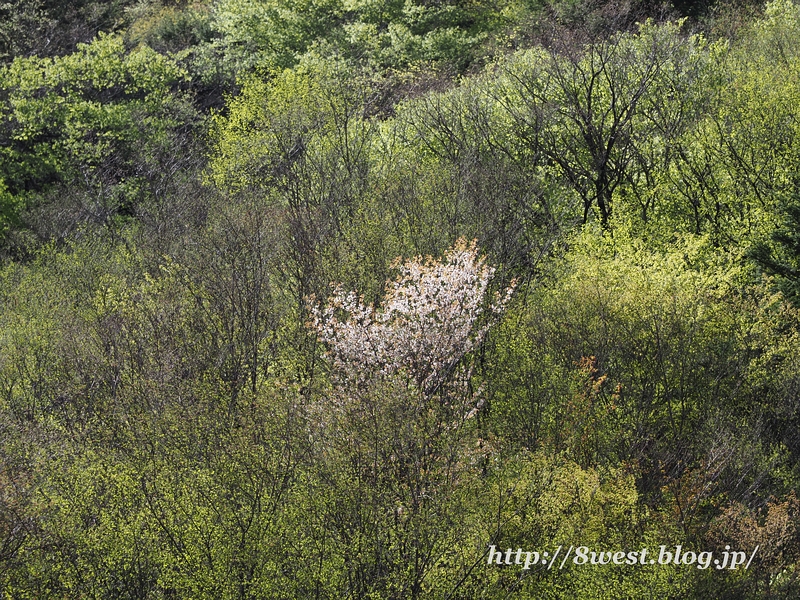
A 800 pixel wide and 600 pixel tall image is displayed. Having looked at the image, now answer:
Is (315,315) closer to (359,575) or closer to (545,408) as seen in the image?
(545,408)

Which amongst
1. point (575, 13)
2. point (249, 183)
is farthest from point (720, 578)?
point (575, 13)

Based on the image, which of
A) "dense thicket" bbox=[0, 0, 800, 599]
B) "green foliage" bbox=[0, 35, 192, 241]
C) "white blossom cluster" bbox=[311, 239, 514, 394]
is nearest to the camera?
"dense thicket" bbox=[0, 0, 800, 599]

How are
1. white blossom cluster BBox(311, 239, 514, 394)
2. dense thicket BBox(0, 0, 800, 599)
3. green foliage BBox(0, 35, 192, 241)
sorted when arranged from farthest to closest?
green foliage BBox(0, 35, 192, 241), white blossom cluster BBox(311, 239, 514, 394), dense thicket BBox(0, 0, 800, 599)

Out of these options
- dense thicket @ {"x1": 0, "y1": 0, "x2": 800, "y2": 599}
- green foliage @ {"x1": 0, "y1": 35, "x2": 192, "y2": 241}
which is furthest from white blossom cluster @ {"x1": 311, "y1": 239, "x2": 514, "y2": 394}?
green foliage @ {"x1": 0, "y1": 35, "x2": 192, "y2": 241}

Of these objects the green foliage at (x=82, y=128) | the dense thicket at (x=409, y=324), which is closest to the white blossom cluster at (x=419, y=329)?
the dense thicket at (x=409, y=324)

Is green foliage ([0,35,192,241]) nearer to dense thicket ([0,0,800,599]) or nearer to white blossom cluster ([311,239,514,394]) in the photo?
dense thicket ([0,0,800,599])

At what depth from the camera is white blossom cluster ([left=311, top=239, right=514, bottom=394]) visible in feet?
75.9

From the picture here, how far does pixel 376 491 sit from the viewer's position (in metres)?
18.3

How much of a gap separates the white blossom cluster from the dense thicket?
11cm

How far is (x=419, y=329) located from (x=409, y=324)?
0.30 m

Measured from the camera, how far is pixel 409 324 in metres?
23.4

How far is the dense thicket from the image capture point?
18.8 meters

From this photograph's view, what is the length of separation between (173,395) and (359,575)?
9.10m

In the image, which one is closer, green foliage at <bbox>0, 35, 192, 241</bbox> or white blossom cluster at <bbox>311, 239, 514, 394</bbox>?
white blossom cluster at <bbox>311, 239, 514, 394</bbox>
